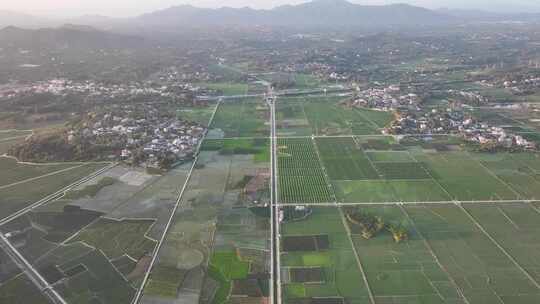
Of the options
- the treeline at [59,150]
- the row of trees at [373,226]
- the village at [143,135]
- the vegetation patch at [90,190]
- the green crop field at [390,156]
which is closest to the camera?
the row of trees at [373,226]

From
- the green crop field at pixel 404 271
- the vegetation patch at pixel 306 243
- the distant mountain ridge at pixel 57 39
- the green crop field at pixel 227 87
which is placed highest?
the distant mountain ridge at pixel 57 39

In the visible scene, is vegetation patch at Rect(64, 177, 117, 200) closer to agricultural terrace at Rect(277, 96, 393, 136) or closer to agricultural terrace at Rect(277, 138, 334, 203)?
agricultural terrace at Rect(277, 138, 334, 203)

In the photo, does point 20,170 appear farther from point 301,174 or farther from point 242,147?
point 301,174

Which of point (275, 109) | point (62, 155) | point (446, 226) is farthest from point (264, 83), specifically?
point (446, 226)

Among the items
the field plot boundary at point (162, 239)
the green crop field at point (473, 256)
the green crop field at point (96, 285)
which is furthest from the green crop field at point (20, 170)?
the green crop field at point (473, 256)

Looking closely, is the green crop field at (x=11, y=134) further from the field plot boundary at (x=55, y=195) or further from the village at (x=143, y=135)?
the field plot boundary at (x=55, y=195)

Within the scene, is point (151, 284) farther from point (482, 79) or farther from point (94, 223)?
point (482, 79)
